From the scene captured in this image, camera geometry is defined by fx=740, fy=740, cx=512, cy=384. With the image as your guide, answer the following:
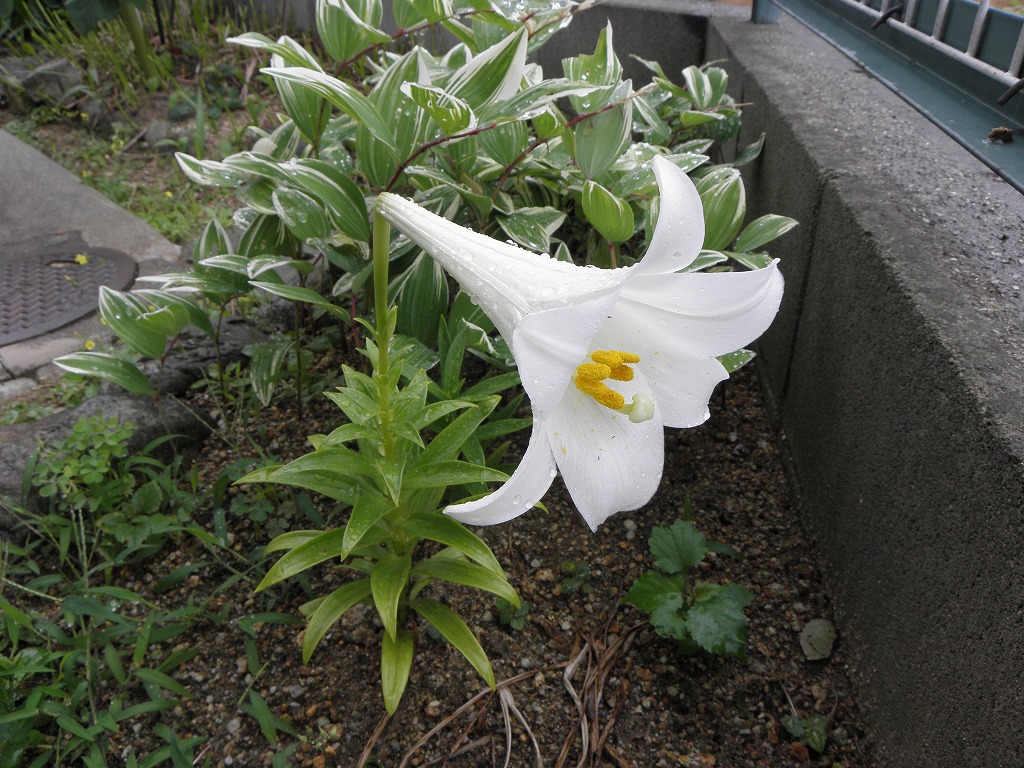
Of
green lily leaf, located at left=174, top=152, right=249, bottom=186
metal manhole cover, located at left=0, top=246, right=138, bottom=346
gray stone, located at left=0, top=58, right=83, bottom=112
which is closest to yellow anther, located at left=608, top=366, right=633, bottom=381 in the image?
green lily leaf, located at left=174, top=152, right=249, bottom=186

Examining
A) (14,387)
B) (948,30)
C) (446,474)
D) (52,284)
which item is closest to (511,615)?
(446,474)

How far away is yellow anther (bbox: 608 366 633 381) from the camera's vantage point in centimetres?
108

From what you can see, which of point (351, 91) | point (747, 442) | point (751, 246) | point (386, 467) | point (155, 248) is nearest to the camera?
point (386, 467)

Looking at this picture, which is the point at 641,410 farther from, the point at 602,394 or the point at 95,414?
the point at 95,414

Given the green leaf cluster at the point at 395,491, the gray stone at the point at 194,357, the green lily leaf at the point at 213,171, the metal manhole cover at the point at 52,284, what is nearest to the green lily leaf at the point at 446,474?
the green leaf cluster at the point at 395,491

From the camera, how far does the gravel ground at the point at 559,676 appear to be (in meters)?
1.46

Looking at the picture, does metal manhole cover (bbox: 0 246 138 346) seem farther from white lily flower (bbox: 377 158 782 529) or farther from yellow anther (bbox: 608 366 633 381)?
yellow anther (bbox: 608 366 633 381)

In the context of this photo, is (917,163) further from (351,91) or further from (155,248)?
(155,248)

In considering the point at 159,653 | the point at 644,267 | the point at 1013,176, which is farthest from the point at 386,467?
the point at 1013,176

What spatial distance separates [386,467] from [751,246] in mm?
1111

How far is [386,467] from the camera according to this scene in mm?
1283

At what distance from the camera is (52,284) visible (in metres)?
3.24

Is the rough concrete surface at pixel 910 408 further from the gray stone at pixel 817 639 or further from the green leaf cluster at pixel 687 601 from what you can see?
the green leaf cluster at pixel 687 601

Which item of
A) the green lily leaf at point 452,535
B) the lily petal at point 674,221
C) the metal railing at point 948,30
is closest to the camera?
the lily petal at point 674,221
